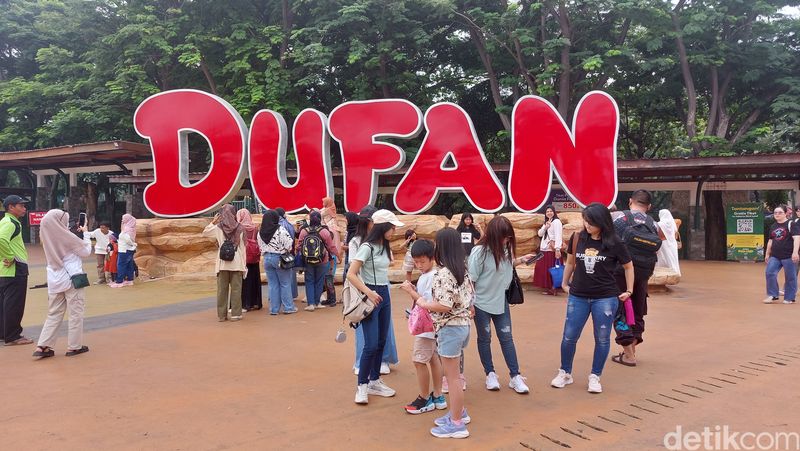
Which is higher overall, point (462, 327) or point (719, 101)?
point (719, 101)

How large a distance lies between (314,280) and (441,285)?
185 inches

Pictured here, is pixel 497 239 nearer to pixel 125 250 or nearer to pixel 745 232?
pixel 125 250

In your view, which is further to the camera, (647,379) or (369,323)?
(647,379)

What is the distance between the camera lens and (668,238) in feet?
21.0

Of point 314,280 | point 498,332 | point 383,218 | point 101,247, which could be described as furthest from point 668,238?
point 101,247

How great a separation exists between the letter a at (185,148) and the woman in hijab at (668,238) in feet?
29.1

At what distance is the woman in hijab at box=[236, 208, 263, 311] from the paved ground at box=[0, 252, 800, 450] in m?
0.98

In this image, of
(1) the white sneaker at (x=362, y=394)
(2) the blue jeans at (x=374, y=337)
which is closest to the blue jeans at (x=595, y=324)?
(2) the blue jeans at (x=374, y=337)

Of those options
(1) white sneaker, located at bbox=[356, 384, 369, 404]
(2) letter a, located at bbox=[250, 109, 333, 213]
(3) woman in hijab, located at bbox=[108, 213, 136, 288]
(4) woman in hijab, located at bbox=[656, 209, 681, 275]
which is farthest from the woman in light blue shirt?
(3) woman in hijab, located at bbox=[108, 213, 136, 288]

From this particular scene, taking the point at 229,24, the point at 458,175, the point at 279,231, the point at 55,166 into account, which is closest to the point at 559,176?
the point at 458,175

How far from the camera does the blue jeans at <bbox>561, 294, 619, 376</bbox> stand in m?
4.22

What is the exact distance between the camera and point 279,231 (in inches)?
301

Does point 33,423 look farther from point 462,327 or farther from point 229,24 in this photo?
point 229,24

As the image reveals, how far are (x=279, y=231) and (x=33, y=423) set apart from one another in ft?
13.7
